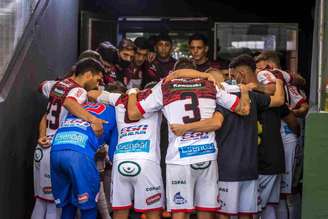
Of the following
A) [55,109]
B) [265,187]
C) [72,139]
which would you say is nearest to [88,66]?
[55,109]

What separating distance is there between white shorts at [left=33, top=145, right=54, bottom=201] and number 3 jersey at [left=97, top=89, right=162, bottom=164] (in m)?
1.14

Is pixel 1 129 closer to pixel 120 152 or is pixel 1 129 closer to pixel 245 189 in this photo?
pixel 120 152

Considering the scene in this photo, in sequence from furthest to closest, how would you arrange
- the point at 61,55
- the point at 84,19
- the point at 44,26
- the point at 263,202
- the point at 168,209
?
1. the point at 84,19
2. the point at 61,55
3. the point at 44,26
4. the point at 263,202
5. the point at 168,209

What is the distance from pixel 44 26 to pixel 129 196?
346 centimetres

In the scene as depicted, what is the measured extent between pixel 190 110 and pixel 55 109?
1.85 metres

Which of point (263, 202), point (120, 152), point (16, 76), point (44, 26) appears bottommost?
point (263, 202)

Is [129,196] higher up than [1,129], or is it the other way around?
[1,129]

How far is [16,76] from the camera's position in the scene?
8234mm

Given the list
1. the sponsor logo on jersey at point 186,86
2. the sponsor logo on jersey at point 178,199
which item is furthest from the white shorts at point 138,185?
the sponsor logo on jersey at point 186,86

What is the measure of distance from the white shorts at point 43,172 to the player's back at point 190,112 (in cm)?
170

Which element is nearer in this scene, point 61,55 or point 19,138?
point 19,138

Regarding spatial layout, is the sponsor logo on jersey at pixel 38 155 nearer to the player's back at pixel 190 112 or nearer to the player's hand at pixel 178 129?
the player's back at pixel 190 112

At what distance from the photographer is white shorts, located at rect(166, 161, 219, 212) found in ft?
23.4

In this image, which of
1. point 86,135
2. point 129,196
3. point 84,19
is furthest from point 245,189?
point 84,19
